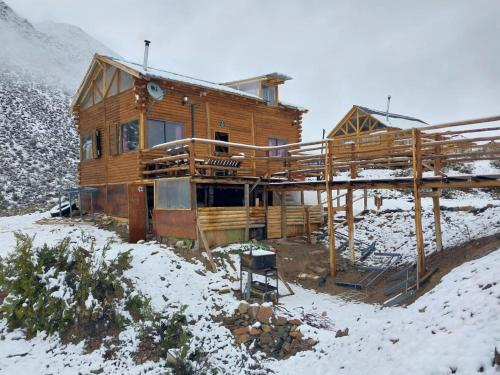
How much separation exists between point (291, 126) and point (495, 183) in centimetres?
1393

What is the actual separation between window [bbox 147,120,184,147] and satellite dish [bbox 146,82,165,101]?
1.08 meters

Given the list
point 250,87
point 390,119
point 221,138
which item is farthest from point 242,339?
point 390,119

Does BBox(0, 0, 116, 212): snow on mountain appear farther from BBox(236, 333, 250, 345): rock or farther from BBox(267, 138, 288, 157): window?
BBox(236, 333, 250, 345): rock

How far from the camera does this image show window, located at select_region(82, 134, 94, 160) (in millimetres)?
20487

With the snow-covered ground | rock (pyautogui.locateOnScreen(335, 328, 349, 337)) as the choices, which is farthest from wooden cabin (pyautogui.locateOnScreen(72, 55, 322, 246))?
rock (pyautogui.locateOnScreen(335, 328, 349, 337))

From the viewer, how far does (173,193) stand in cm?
1418

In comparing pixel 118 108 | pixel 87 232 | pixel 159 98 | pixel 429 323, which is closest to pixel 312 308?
pixel 429 323

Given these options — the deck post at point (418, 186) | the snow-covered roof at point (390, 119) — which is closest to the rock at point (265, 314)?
the deck post at point (418, 186)

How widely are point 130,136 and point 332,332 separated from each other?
1228 cm

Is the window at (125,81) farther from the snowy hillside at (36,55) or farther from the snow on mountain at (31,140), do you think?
the snowy hillside at (36,55)

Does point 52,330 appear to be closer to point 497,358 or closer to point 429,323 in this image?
point 429,323

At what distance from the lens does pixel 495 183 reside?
10.5 meters

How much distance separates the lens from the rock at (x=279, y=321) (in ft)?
30.6

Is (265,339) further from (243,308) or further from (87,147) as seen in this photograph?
(87,147)
